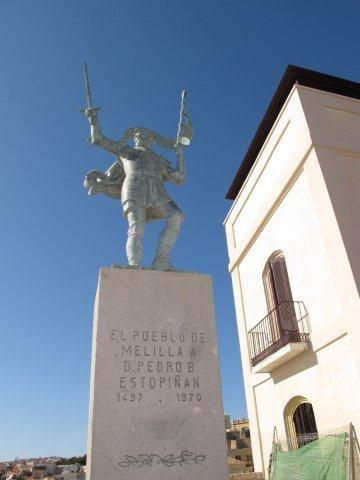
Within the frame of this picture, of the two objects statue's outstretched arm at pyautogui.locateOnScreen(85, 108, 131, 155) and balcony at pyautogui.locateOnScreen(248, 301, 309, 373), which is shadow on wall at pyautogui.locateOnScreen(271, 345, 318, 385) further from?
statue's outstretched arm at pyautogui.locateOnScreen(85, 108, 131, 155)

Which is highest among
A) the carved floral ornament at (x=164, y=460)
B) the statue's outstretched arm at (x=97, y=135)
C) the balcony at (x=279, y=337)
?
the statue's outstretched arm at (x=97, y=135)

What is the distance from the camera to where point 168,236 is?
5066mm

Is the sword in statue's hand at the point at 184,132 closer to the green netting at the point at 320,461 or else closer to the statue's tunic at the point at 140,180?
the statue's tunic at the point at 140,180

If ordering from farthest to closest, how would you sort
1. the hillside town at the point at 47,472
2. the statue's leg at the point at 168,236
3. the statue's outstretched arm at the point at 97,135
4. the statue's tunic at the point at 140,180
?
the hillside town at the point at 47,472
the statue's outstretched arm at the point at 97,135
the statue's tunic at the point at 140,180
the statue's leg at the point at 168,236

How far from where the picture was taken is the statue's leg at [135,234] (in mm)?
4781

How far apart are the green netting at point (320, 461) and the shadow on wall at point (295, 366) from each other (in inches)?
71.5

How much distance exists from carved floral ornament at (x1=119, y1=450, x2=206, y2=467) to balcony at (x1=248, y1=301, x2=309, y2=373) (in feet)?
22.1

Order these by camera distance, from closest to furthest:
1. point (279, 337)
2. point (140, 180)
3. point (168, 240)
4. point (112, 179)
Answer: point (168, 240)
point (140, 180)
point (112, 179)
point (279, 337)

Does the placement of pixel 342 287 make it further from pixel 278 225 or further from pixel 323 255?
pixel 278 225

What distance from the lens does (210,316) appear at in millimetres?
4387

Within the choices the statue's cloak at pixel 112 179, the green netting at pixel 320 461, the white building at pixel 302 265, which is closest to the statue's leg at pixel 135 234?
the statue's cloak at pixel 112 179

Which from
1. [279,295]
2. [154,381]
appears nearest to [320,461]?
[279,295]

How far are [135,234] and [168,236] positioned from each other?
0.41 meters

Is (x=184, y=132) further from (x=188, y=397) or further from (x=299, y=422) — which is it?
(x=299, y=422)
